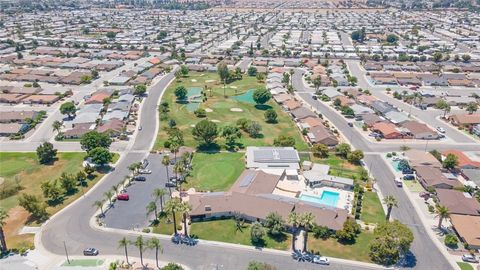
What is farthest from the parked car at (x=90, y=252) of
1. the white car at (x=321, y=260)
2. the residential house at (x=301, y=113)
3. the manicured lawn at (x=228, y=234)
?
the residential house at (x=301, y=113)

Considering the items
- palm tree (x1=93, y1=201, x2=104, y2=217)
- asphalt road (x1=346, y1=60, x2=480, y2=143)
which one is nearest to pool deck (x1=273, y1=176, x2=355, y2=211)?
palm tree (x1=93, y1=201, x2=104, y2=217)

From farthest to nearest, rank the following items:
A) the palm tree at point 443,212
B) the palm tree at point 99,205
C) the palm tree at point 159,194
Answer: the palm tree at point 99,205 < the palm tree at point 159,194 < the palm tree at point 443,212

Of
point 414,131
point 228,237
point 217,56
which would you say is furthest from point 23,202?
point 217,56

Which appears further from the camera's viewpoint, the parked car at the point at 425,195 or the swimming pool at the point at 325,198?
the parked car at the point at 425,195

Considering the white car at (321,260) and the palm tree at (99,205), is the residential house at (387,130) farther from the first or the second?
the palm tree at (99,205)

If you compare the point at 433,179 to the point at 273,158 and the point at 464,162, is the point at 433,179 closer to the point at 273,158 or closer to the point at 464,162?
the point at 464,162

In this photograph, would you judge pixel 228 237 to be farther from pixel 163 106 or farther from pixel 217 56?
pixel 217 56
